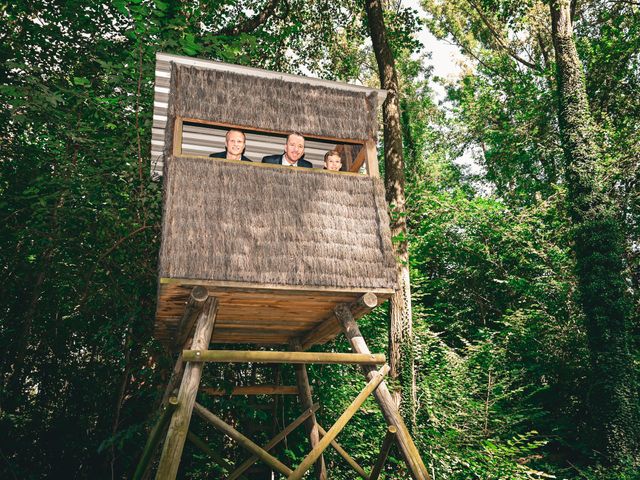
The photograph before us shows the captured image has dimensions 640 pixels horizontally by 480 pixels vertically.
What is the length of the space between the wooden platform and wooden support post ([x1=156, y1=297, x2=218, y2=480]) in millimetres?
273

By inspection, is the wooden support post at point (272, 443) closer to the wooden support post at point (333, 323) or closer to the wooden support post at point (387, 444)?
the wooden support post at point (333, 323)

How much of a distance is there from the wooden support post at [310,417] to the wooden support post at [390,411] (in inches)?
91.1

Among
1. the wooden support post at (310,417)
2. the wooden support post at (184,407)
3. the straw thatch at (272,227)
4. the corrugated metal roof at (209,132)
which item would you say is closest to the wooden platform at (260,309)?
the straw thatch at (272,227)

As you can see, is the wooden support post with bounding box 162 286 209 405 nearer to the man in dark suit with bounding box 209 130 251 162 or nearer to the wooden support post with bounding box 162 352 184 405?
the wooden support post with bounding box 162 352 184 405

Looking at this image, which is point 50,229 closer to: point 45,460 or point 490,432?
point 45,460

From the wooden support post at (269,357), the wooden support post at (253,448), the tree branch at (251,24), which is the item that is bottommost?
the wooden support post at (253,448)

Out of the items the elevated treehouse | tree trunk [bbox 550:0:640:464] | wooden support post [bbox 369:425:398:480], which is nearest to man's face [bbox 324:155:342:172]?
the elevated treehouse

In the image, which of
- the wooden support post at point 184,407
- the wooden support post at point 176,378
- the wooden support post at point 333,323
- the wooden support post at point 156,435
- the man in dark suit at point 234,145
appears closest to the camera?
the wooden support post at point 184,407

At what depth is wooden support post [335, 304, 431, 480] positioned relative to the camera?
5234 mm

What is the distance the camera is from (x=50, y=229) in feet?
26.8

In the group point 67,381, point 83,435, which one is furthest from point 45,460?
point 67,381

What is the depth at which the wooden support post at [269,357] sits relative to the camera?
5027mm

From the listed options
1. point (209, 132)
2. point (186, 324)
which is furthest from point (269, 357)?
point (209, 132)

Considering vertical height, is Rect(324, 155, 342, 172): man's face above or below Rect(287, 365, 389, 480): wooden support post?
above
